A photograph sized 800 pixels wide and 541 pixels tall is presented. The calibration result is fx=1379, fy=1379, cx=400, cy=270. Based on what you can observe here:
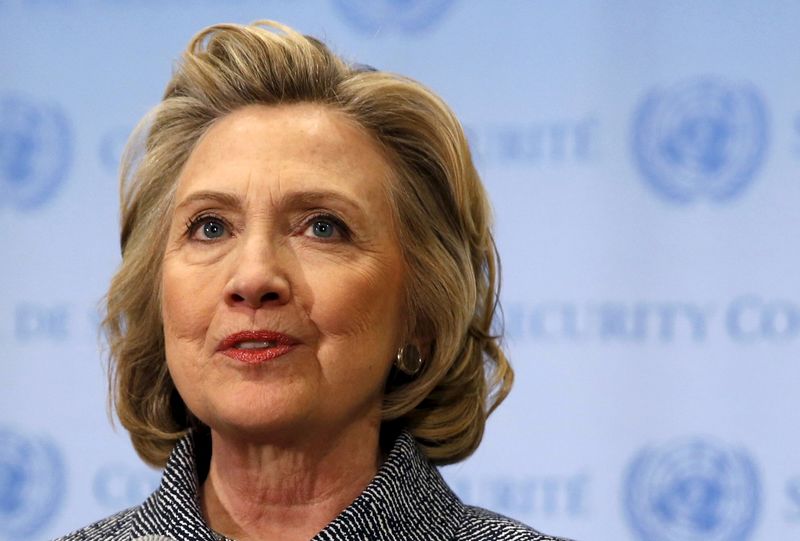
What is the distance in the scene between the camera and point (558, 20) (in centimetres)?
315

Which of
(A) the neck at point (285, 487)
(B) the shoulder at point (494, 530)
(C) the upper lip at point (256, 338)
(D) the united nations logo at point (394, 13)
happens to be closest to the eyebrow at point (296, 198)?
(C) the upper lip at point (256, 338)

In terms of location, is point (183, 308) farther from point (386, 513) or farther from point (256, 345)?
point (386, 513)

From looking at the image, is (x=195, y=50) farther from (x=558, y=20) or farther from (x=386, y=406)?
(x=558, y=20)

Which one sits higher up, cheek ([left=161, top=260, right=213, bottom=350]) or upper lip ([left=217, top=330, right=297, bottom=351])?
cheek ([left=161, top=260, right=213, bottom=350])

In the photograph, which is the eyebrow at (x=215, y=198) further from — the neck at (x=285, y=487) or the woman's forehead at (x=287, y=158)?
the neck at (x=285, y=487)

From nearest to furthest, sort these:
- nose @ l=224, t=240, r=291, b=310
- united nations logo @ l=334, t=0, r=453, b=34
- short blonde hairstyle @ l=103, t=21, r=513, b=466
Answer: nose @ l=224, t=240, r=291, b=310
short blonde hairstyle @ l=103, t=21, r=513, b=466
united nations logo @ l=334, t=0, r=453, b=34

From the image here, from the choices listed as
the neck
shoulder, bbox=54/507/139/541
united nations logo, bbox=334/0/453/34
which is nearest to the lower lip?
the neck

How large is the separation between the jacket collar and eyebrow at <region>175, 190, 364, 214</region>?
0.40 meters

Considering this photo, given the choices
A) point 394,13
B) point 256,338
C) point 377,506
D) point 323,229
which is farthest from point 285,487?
point 394,13

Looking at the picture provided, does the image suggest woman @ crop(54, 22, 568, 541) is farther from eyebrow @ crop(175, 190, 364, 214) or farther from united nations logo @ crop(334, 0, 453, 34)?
united nations logo @ crop(334, 0, 453, 34)

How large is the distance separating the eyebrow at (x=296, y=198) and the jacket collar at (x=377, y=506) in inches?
15.6

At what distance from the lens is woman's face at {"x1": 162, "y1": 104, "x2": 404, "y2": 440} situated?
2.01 meters

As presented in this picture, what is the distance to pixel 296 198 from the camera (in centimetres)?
208

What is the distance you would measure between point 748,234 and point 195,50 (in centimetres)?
136
